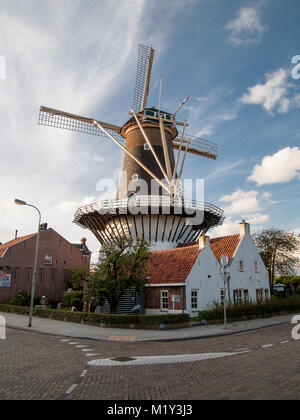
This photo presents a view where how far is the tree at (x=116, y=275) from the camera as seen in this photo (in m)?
17.7

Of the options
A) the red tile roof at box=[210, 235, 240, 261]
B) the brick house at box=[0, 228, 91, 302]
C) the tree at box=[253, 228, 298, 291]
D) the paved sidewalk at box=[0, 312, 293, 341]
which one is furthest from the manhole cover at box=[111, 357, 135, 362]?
the tree at box=[253, 228, 298, 291]

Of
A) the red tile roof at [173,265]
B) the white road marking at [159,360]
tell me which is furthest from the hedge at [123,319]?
the white road marking at [159,360]

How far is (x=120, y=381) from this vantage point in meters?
7.06

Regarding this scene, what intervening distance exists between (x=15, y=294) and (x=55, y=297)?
14.6 feet

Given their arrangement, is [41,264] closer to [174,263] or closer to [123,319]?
[174,263]

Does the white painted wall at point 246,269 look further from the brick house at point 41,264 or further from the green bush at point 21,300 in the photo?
the brick house at point 41,264

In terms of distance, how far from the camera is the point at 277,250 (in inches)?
1431

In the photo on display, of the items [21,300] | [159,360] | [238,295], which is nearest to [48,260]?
[21,300]

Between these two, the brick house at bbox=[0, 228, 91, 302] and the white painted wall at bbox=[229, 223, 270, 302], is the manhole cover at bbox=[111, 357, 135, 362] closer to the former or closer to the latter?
the white painted wall at bbox=[229, 223, 270, 302]

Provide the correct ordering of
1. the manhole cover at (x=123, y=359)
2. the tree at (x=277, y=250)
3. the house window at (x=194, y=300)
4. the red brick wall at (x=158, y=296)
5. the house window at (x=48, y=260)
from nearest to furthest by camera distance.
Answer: the manhole cover at (x=123, y=359), the red brick wall at (x=158, y=296), the house window at (x=194, y=300), the house window at (x=48, y=260), the tree at (x=277, y=250)

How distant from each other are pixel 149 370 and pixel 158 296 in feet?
42.8

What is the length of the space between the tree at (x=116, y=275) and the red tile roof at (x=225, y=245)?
9039 mm

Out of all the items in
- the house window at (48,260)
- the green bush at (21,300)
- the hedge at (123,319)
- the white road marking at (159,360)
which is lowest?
the white road marking at (159,360)

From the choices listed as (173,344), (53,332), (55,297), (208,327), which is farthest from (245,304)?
(55,297)
